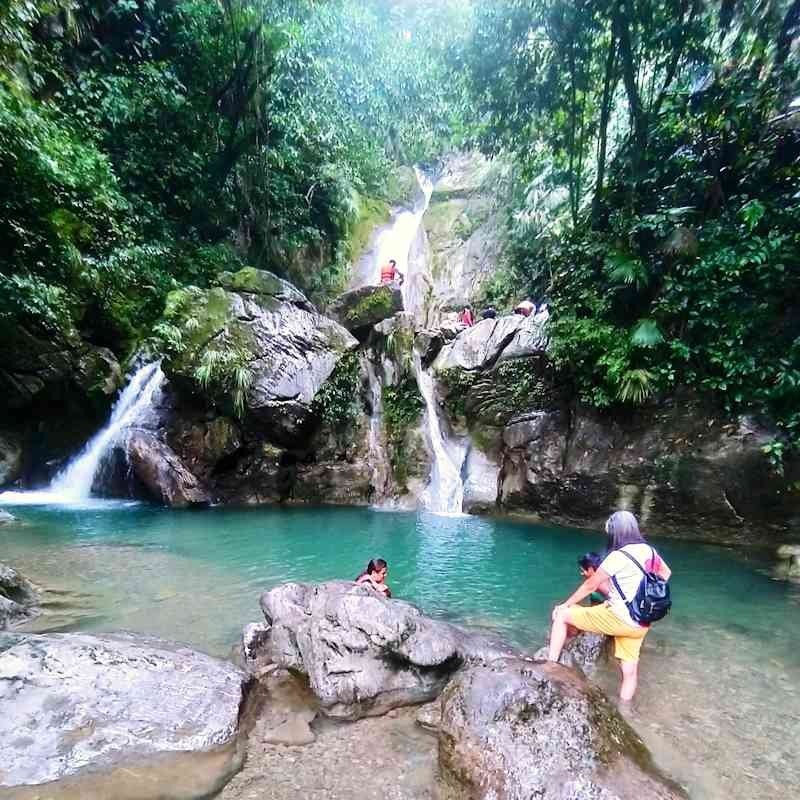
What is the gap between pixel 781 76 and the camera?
9727 mm

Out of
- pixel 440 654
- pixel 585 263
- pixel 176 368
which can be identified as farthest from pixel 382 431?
pixel 440 654

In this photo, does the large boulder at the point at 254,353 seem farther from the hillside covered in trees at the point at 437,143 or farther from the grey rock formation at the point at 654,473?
the grey rock formation at the point at 654,473

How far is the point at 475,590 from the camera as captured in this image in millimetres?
6703

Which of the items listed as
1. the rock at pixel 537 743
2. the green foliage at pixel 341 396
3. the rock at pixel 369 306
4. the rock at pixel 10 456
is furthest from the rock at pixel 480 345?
the rock at pixel 10 456

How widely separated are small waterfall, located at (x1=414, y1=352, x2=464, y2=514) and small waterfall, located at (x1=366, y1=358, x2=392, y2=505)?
1133mm

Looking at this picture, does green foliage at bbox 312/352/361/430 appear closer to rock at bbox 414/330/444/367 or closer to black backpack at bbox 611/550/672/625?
rock at bbox 414/330/444/367

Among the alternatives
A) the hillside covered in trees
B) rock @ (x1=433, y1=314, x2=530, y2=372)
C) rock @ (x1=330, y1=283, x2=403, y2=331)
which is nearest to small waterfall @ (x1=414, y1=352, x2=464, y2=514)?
rock @ (x1=433, y1=314, x2=530, y2=372)

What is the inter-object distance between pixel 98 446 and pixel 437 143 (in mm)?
16712

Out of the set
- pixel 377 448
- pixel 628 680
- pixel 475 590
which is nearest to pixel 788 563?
pixel 475 590

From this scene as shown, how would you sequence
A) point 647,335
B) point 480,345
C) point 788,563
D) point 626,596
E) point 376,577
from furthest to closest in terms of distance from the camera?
point 480,345 → point 647,335 → point 788,563 → point 376,577 → point 626,596

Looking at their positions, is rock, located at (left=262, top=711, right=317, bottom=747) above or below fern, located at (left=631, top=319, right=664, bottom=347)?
below

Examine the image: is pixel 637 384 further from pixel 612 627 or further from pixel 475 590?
pixel 612 627

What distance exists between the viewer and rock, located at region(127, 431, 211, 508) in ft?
38.8

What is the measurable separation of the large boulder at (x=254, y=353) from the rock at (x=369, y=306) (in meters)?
2.11
